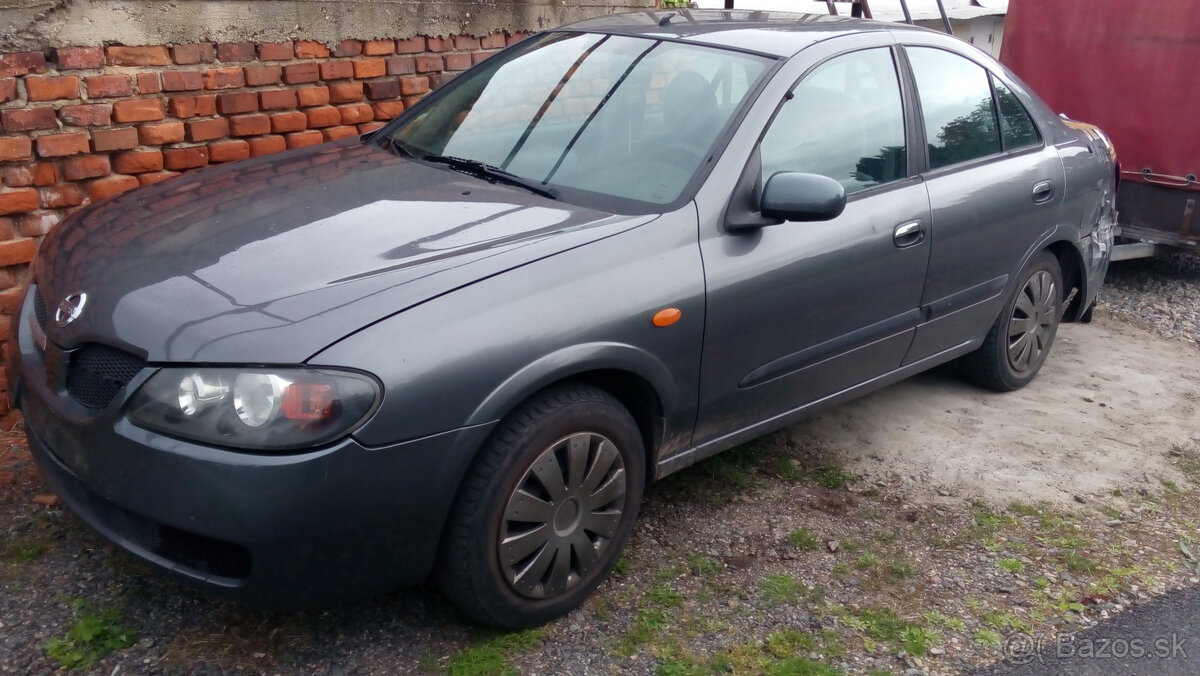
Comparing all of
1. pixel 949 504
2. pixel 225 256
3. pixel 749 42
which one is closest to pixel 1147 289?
pixel 949 504

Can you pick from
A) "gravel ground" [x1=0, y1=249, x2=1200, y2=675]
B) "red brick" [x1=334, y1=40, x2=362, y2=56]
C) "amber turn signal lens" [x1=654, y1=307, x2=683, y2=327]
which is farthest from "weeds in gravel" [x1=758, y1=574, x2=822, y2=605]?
"red brick" [x1=334, y1=40, x2=362, y2=56]

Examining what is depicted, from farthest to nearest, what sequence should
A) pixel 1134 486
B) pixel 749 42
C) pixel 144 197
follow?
1. pixel 1134 486
2. pixel 749 42
3. pixel 144 197

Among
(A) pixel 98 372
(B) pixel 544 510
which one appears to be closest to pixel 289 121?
(A) pixel 98 372

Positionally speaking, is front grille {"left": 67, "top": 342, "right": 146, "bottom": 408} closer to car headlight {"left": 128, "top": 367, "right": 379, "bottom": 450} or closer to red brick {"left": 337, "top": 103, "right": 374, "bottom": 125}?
car headlight {"left": 128, "top": 367, "right": 379, "bottom": 450}

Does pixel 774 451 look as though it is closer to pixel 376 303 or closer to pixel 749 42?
pixel 749 42

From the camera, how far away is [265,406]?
2.44 m

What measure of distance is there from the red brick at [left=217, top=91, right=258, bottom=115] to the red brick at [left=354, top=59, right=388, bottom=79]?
59 cm

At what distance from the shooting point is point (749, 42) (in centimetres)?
379

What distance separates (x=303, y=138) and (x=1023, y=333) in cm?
355

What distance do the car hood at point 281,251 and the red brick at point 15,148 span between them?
85 centimetres

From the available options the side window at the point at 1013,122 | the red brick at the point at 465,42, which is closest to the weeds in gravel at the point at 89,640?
the red brick at the point at 465,42

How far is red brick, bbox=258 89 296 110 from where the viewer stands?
4895mm

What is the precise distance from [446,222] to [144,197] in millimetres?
1088

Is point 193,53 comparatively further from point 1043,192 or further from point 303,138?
point 1043,192
